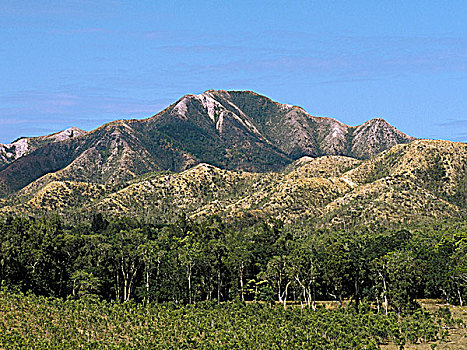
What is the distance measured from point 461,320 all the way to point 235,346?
33.2 metres

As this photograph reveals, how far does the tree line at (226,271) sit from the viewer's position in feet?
303

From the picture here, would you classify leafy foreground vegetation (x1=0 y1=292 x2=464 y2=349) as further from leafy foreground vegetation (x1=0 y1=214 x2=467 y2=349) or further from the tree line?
the tree line

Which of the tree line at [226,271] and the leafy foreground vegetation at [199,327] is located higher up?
the tree line at [226,271]

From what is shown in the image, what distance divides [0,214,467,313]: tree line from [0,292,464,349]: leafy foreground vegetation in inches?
402

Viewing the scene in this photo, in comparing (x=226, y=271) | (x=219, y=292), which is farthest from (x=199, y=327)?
(x=226, y=271)

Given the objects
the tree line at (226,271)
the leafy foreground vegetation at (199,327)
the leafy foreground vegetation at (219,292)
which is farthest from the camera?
the tree line at (226,271)

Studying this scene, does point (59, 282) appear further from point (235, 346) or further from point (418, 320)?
point (418, 320)

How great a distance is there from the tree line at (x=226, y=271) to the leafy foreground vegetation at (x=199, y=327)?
1021cm

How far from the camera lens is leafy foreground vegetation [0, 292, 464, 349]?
65.5 m

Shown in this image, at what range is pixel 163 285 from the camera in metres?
100

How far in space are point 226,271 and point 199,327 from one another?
3353cm

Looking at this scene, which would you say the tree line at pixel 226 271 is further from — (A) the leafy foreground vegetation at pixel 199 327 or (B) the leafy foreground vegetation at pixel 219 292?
(A) the leafy foreground vegetation at pixel 199 327

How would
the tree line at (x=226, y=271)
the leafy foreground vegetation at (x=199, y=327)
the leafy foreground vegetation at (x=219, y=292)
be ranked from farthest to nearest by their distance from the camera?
the tree line at (x=226, y=271) < the leafy foreground vegetation at (x=219, y=292) < the leafy foreground vegetation at (x=199, y=327)

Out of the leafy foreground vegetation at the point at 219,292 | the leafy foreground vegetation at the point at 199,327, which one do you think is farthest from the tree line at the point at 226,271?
the leafy foreground vegetation at the point at 199,327
